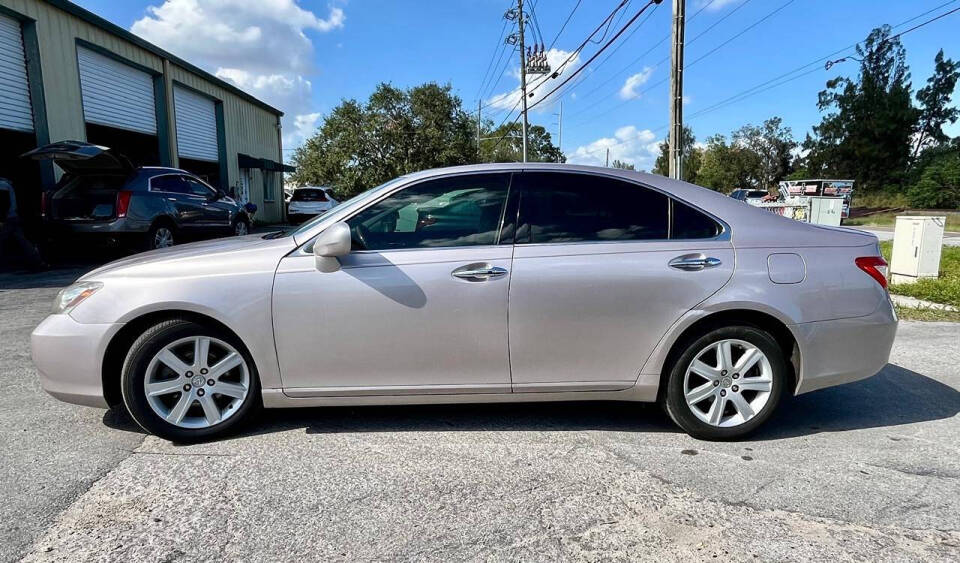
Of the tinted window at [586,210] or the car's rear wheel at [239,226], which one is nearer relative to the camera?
the tinted window at [586,210]

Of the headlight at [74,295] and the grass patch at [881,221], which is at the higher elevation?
the grass patch at [881,221]

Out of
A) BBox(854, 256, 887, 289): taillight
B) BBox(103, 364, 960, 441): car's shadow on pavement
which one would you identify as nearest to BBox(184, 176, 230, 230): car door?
BBox(103, 364, 960, 441): car's shadow on pavement

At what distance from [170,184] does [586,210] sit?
9361 mm

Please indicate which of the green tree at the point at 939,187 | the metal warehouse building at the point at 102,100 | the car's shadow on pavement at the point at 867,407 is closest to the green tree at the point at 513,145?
the green tree at the point at 939,187

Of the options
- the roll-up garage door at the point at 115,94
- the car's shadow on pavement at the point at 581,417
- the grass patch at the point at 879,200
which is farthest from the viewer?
the grass patch at the point at 879,200

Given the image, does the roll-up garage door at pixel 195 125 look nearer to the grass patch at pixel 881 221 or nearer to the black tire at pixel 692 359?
the black tire at pixel 692 359

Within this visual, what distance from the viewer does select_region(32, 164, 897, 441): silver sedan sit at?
316 centimetres

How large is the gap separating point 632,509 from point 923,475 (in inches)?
65.6

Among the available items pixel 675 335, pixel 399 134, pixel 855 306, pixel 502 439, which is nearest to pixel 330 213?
pixel 502 439

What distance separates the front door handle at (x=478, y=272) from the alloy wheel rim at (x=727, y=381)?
4.16 ft

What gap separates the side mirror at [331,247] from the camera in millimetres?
3102

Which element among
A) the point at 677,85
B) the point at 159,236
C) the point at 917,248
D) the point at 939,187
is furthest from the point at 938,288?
the point at 939,187

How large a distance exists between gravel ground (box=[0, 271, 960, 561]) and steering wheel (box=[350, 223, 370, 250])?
1.16 metres

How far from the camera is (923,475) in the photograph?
116 inches
